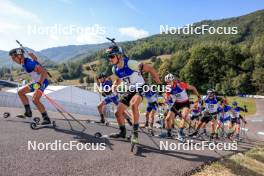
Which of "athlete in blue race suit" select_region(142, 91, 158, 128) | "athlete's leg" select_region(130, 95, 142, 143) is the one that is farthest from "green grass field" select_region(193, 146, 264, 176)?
"athlete in blue race suit" select_region(142, 91, 158, 128)

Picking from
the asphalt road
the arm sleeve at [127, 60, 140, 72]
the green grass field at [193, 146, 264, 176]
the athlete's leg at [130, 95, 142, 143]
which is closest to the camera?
the asphalt road

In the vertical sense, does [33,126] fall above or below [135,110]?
below

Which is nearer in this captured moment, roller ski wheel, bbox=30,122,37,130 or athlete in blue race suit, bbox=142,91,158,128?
roller ski wheel, bbox=30,122,37,130

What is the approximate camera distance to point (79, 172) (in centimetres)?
714

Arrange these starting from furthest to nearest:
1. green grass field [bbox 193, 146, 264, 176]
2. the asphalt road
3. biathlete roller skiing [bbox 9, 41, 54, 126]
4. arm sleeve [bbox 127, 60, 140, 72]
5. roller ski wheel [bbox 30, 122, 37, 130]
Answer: biathlete roller skiing [bbox 9, 41, 54, 126]
roller ski wheel [bbox 30, 122, 37, 130]
arm sleeve [bbox 127, 60, 140, 72]
green grass field [bbox 193, 146, 264, 176]
the asphalt road

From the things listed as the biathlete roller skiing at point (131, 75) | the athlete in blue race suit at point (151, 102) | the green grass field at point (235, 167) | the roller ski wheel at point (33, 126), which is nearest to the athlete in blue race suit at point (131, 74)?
the biathlete roller skiing at point (131, 75)

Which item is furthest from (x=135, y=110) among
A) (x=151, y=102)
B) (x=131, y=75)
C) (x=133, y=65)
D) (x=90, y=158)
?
(x=151, y=102)

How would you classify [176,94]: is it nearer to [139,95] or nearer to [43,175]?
[139,95]

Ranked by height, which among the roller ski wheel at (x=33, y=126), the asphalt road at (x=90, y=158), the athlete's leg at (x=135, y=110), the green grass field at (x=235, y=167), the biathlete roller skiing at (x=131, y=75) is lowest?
the green grass field at (x=235, y=167)

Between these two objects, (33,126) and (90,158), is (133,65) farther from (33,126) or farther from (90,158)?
(33,126)

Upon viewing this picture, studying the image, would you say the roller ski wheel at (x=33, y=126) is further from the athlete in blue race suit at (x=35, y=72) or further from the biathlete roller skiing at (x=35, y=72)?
the athlete in blue race suit at (x=35, y=72)

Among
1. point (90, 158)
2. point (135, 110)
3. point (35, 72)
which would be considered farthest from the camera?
point (35, 72)

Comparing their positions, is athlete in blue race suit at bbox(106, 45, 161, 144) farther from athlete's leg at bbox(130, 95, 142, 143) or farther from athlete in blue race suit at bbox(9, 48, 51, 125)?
athlete in blue race suit at bbox(9, 48, 51, 125)

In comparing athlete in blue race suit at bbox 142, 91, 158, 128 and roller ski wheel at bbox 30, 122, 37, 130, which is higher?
athlete in blue race suit at bbox 142, 91, 158, 128
